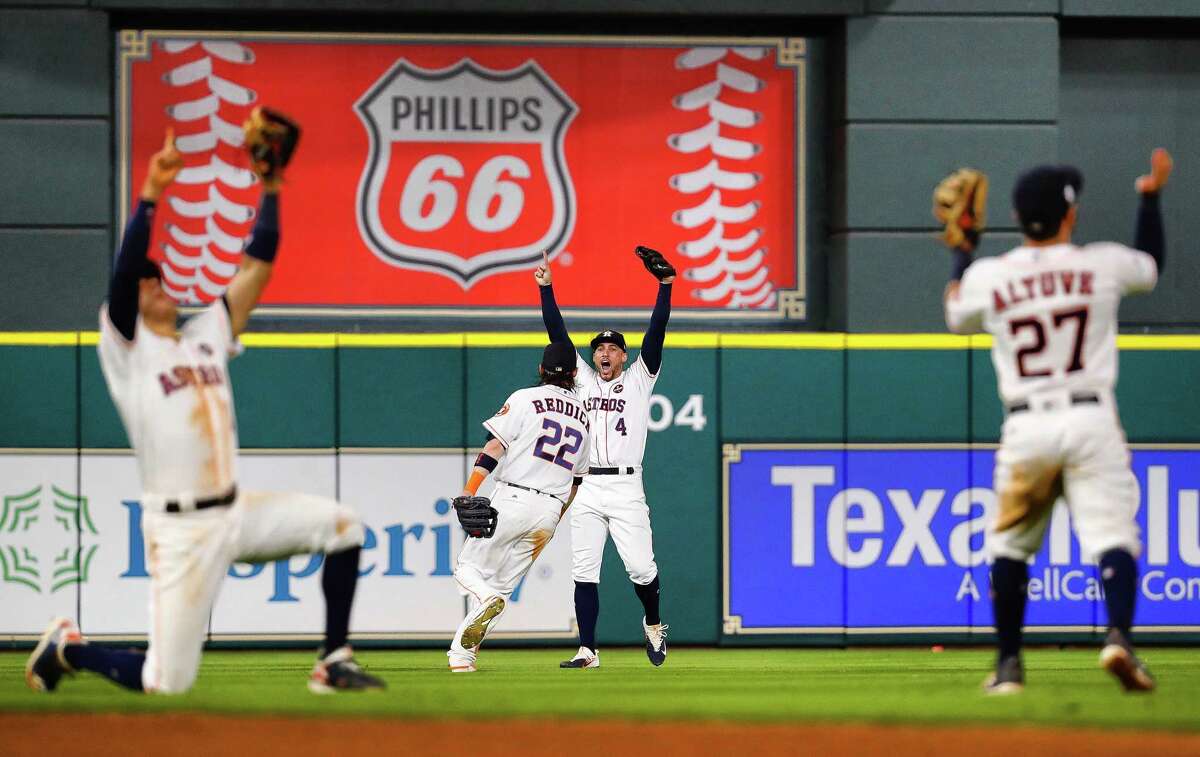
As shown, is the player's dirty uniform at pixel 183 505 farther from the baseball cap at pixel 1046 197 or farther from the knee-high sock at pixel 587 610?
the knee-high sock at pixel 587 610

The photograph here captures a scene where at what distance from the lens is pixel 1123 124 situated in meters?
12.8

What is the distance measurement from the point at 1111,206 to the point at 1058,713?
8248 millimetres

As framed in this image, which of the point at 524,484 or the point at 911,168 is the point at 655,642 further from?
the point at 911,168

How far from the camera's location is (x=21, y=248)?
1199 cm

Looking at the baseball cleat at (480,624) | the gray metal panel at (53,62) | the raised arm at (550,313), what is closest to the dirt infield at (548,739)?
the baseball cleat at (480,624)

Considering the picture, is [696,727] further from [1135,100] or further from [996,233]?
[1135,100]

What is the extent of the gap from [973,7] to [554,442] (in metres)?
5.53

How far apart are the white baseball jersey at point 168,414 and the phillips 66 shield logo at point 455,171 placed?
626 centimetres

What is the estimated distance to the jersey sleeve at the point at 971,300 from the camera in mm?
5992

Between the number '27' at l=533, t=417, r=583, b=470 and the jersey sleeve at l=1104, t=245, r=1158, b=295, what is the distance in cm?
400

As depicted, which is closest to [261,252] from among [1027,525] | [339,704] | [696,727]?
[339,704]

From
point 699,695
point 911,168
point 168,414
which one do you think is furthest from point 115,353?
point 911,168

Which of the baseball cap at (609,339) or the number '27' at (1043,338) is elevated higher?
the baseball cap at (609,339)

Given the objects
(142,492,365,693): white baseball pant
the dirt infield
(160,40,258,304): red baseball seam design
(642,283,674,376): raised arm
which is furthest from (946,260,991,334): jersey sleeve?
(160,40,258,304): red baseball seam design
